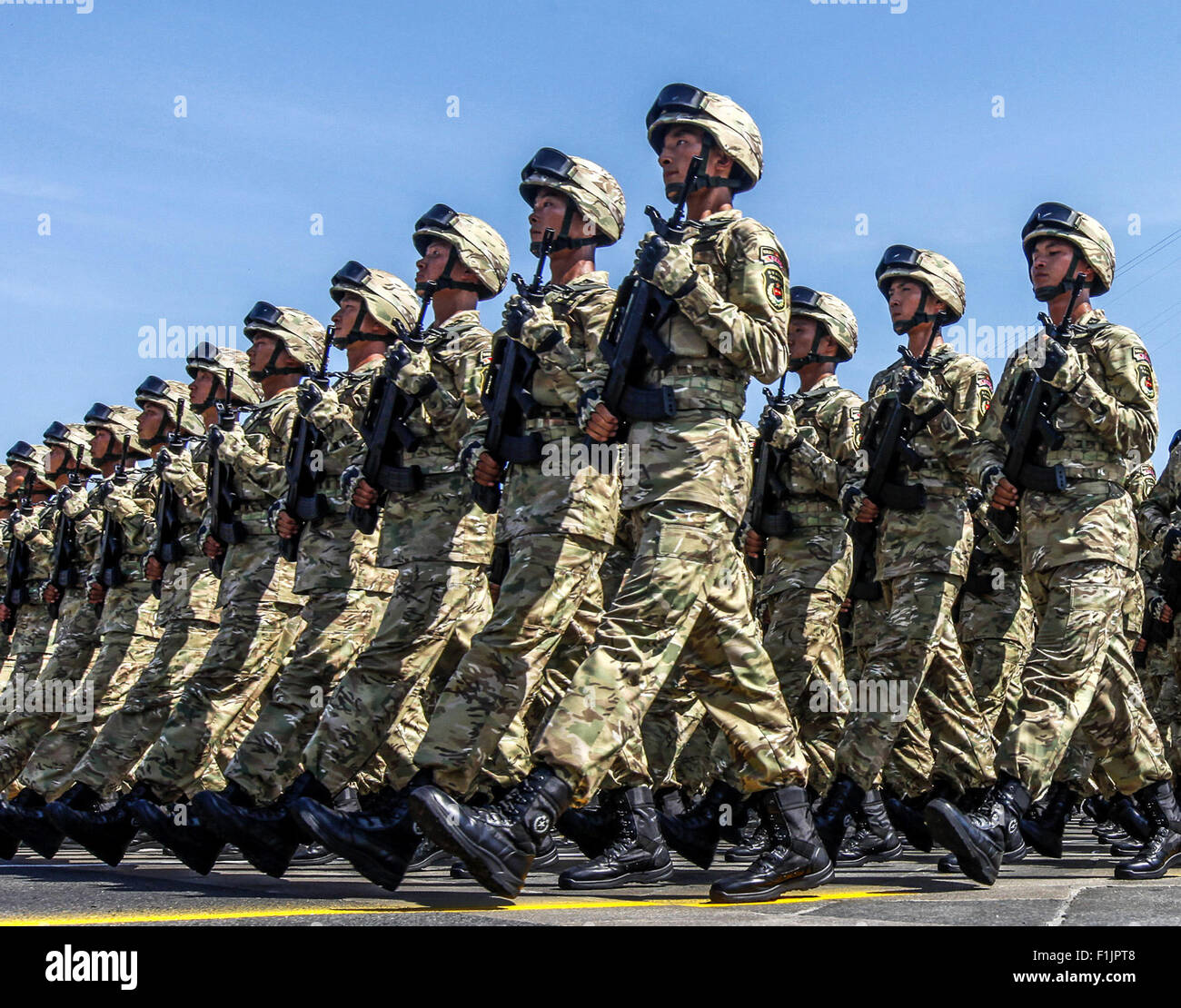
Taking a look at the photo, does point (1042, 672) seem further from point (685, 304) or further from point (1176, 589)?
point (1176, 589)

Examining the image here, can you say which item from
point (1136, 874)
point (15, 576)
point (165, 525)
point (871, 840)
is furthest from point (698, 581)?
point (15, 576)

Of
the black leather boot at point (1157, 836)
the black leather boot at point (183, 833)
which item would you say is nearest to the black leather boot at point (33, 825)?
the black leather boot at point (183, 833)

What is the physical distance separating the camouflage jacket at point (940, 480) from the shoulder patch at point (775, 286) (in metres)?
2.15

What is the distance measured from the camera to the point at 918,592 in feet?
23.1

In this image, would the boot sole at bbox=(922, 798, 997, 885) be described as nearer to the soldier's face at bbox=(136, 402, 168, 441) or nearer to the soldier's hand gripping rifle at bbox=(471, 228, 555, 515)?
the soldier's hand gripping rifle at bbox=(471, 228, 555, 515)

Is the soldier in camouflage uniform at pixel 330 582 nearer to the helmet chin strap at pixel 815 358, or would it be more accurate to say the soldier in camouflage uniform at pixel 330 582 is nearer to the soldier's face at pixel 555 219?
the soldier's face at pixel 555 219

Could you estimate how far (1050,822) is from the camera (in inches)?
282

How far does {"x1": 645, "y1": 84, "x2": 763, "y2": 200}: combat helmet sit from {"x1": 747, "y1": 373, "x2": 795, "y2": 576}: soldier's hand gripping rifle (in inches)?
81.8

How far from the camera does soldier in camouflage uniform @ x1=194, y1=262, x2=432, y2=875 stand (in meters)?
6.34

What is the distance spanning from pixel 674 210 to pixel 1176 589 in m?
6.01

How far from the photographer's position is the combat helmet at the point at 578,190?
254 inches

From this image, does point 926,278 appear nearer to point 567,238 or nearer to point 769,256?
point 567,238
